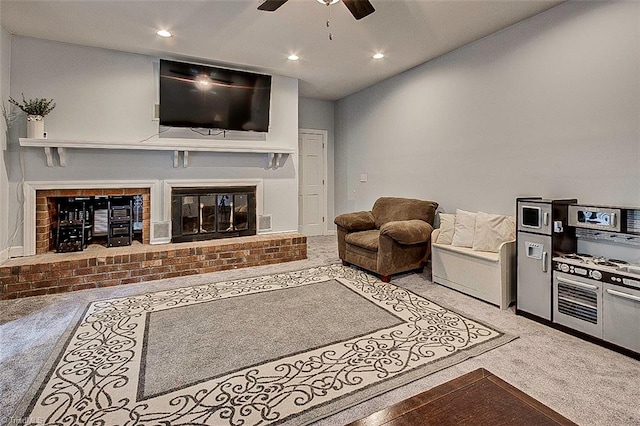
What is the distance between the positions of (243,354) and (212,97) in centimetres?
340

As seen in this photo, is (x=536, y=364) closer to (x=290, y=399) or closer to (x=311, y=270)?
(x=290, y=399)

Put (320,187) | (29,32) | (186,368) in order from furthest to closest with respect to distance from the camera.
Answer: (320,187)
(29,32)
(186,368)

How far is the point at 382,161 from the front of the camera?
5309 millimetres

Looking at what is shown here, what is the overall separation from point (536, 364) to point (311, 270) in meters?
2.57

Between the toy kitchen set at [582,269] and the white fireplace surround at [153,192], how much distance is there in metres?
3.46

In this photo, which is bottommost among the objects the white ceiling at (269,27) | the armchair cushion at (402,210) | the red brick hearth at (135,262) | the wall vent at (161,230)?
the red brick hearth at (135,262)

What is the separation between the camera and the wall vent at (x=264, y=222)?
4887 millimetres

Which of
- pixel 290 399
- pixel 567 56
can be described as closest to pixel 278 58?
pixel 567 56

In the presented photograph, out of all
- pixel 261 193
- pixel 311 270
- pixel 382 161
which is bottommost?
pixel 311 270

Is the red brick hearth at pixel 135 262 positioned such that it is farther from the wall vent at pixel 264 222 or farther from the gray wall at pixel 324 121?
the gray wall at pixel 324 121

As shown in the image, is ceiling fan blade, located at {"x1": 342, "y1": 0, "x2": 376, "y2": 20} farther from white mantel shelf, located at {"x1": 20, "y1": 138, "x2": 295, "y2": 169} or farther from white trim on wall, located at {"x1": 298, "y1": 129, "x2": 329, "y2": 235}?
white trim on wall, located at {"x1": 298, "y1": 129, "x2": 329, "y2": 235}

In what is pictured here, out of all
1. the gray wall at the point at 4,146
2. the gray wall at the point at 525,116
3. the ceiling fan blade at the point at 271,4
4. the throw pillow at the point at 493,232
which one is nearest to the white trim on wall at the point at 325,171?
the gray wall at the point at 525,116

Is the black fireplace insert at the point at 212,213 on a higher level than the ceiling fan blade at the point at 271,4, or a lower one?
lower

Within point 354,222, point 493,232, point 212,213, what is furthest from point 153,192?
point 493,232
